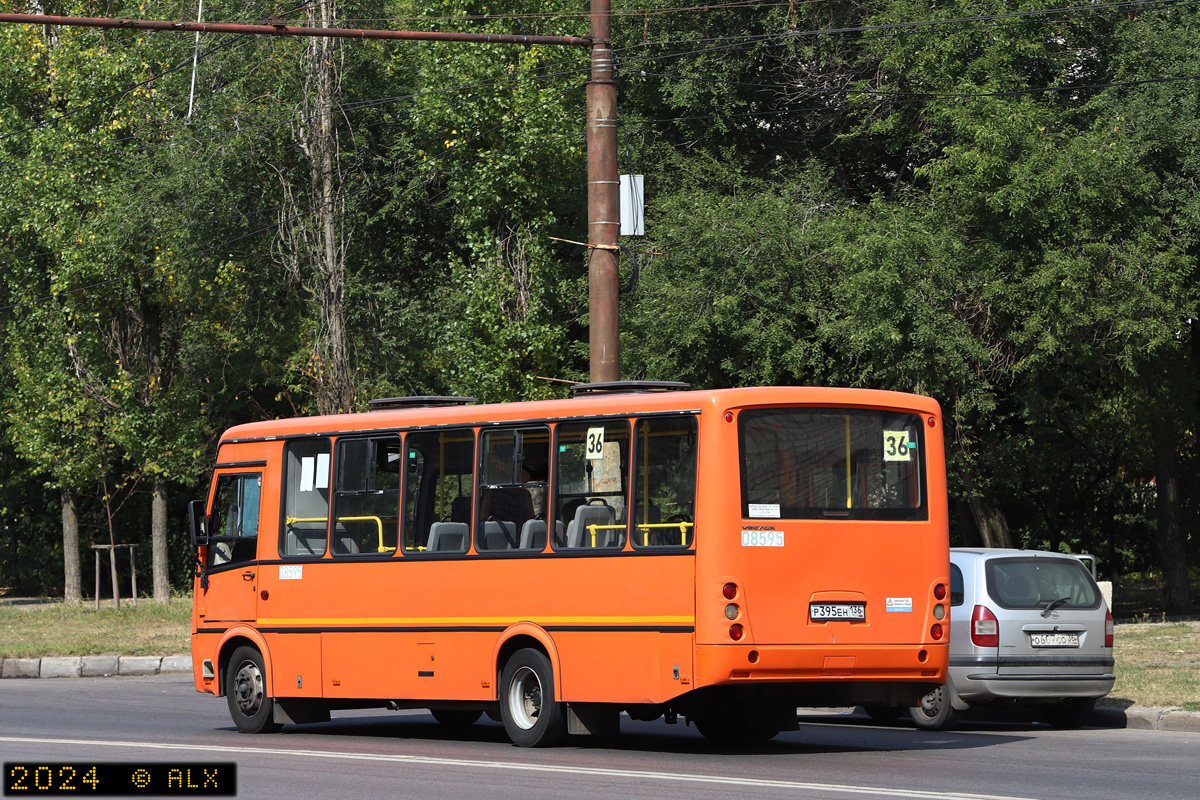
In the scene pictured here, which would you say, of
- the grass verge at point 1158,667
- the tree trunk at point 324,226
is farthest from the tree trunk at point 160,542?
the grass verge at point 1158,667

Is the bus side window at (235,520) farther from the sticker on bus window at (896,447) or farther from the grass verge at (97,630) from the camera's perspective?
the grass verge at (97,630)

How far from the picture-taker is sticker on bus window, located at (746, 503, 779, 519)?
12.0m

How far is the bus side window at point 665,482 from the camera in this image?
39.9 ft

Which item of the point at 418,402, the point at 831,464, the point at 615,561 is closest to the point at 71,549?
the point at 418,402

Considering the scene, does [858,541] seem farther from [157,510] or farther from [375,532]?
[157,510]

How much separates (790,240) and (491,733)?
1228cm

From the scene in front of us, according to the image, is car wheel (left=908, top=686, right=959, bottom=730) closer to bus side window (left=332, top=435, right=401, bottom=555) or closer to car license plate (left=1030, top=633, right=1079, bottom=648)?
car license plate (left=1030, top=633, right=1079, bottom=648)

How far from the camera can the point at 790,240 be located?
25188 millimetres

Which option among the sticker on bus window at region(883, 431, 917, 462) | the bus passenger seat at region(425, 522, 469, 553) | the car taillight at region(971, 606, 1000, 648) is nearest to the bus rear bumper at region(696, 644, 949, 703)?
the sticker on bus window at region(883, 431, 917, 462)

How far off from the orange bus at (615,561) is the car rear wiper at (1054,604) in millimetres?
2432

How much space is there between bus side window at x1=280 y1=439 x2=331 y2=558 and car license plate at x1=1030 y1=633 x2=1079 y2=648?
650 centimetres

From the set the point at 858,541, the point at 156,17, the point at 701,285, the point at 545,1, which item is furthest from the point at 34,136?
the point at 858,541

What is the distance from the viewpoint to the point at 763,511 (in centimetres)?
1205

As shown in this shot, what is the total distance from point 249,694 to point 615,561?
463 centimetres
